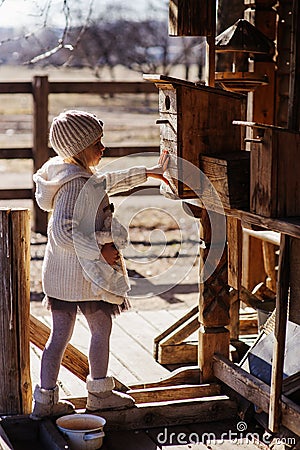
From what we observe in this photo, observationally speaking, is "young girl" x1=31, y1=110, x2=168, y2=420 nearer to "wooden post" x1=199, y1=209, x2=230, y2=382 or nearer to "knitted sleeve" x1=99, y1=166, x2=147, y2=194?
"knitted sleeve" x1=99, y1=166, x2=147, y2=194

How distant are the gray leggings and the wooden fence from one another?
466cm

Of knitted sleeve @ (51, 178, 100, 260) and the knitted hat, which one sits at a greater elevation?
the knitted hat

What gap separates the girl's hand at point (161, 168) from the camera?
3.84 m

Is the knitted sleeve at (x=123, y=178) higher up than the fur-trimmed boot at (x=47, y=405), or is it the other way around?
the knitted sleeve at (x=123, y=178)

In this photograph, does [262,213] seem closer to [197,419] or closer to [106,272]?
[106,272]

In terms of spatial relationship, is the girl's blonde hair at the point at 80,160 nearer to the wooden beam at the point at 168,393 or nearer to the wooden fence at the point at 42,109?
the wooden beam at the point at 168,393

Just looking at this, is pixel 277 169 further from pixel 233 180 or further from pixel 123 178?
pixel 123 178

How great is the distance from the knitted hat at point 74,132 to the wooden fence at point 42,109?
4.67m

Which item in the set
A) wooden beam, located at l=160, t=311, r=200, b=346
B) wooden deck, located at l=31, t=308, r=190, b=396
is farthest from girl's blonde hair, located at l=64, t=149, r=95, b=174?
wooden beam, located at l=160, t=311, r=200, b=346

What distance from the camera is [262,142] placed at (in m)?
3.31

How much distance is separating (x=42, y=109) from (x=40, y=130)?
8.3 inches

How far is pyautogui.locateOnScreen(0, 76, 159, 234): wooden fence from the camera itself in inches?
332

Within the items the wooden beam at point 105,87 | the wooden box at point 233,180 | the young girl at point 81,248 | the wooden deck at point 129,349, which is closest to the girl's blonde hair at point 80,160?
the young girl at point 81,248

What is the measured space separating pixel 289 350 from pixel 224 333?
1.57ft
